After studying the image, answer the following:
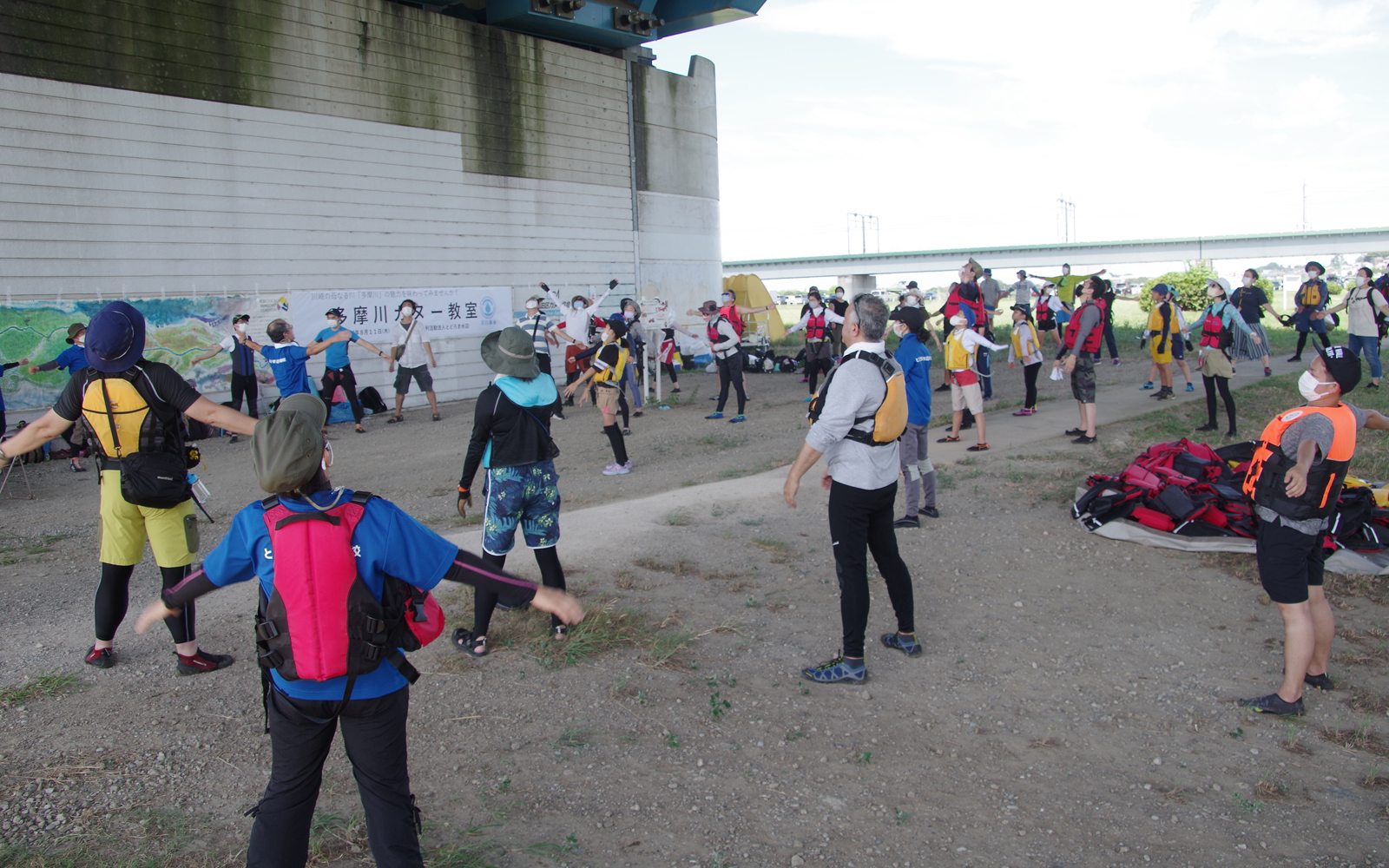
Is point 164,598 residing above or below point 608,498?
above

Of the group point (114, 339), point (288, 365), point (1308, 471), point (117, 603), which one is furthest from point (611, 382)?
point (1308, 471)

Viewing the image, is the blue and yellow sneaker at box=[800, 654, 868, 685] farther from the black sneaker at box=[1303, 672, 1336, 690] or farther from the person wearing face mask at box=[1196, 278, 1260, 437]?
the person wearing face mask at box=[1196, 278, 1260, 437]

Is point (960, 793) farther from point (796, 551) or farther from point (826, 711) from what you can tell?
point (796, 551)

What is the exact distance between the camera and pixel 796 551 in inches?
270

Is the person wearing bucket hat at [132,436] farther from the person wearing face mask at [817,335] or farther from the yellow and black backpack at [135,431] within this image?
the person wearing face mask at [817,335]

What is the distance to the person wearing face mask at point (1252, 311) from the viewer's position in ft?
48.0

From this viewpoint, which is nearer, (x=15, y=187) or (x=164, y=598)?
(x=164, y=598)

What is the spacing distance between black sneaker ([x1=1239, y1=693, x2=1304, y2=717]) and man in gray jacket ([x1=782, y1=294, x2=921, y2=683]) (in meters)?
1.85

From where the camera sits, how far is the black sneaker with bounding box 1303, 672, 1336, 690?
4.42m

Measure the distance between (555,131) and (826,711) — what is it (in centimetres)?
1625

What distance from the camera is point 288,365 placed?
11.2 metres

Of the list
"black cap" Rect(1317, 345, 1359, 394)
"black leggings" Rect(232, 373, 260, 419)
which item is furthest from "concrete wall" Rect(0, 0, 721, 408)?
"black cap" Rect(1317, 345, 1359, 394)

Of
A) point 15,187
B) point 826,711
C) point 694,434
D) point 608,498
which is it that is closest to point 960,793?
point 826,711

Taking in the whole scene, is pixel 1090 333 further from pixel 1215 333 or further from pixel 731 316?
pixel 731 316
